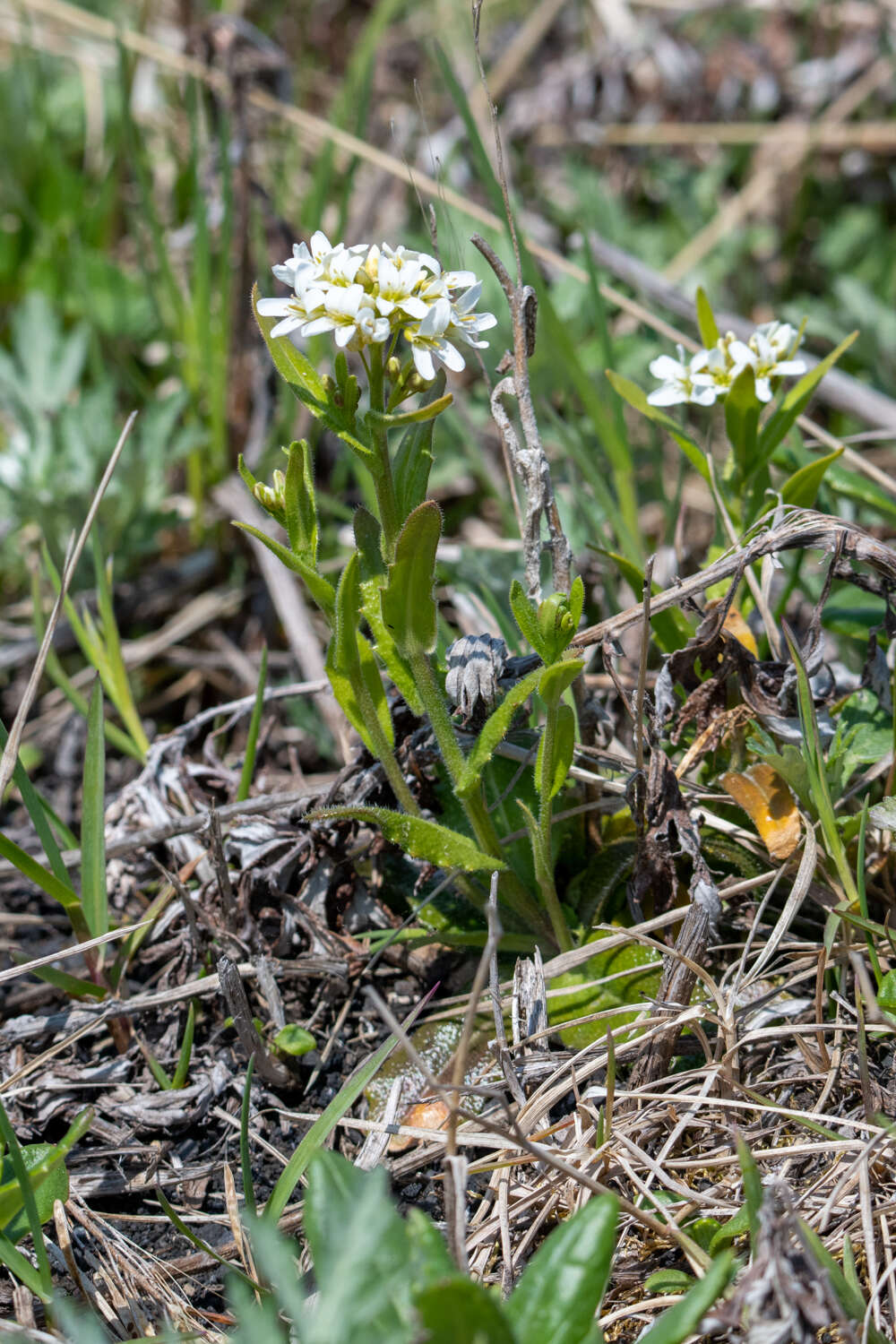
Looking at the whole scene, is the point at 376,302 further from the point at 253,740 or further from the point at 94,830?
the point at 94,830

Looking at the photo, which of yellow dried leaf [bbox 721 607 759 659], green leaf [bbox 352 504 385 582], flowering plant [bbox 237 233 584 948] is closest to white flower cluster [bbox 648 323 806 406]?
yellow dried leaf [bbox 721 607 759 659]

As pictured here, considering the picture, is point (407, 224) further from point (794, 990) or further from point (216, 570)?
point (794, 990)

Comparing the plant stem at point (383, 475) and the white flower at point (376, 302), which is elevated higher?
the white flower at point (376, 302)

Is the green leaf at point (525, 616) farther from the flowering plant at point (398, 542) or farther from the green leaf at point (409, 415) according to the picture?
the green leaf at point (409, 415)

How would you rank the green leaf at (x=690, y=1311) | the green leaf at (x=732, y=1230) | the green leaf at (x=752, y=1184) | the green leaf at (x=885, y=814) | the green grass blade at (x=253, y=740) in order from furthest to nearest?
the green grass blade at (x=253, y=740), the green leaf at (x=885, y=814), the green leaf at (x=732, y=1230), the green leaf at (x=752, y=1184), the green leaf at (x=690, y=1311)

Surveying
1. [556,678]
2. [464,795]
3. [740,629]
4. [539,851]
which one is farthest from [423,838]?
[740,629]

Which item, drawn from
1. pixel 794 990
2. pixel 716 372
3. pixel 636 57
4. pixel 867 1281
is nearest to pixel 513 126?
pixel 636 57

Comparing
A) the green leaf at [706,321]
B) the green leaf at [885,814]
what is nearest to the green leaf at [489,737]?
the green leaf at [885,814]
